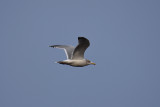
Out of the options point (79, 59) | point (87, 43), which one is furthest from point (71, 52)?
point (87, 43)

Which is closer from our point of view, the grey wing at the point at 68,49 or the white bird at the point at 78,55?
the white bird at the point at 78,55

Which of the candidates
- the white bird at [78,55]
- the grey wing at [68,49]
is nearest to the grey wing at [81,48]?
the white bird at [78,55]

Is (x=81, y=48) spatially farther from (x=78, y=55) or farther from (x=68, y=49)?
(x=68, y=49)

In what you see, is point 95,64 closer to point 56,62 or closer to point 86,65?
point 86,65

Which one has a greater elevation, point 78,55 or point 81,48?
point 81,48

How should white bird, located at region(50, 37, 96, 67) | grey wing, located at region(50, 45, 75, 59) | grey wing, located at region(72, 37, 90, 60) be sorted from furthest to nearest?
1. grey wing, located at region(50, 45, 75, 59)
2. white bird, located at region(50, 37, 96, 67)
3. grey wing, located at region(72, 37, 90, 60)

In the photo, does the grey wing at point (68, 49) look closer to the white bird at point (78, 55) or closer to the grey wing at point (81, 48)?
the white bird at point (78, 55)

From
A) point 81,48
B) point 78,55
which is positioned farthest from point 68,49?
point 81,48

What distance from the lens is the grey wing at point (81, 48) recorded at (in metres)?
16.5

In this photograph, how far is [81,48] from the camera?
1720 cm

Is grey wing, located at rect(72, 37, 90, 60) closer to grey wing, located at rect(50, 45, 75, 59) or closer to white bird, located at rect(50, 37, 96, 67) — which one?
white bird, located at rect(50, 37, 96, 67)

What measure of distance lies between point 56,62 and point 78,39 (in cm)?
167

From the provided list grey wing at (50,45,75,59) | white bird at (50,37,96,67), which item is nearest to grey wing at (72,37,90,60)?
white bird at (50,37,96,67)

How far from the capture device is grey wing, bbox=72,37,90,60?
648 inches
